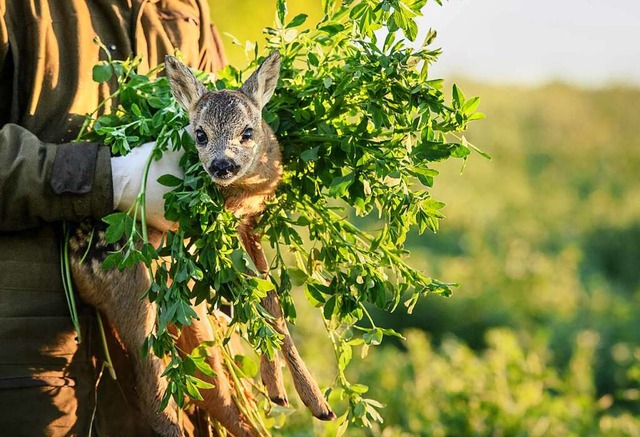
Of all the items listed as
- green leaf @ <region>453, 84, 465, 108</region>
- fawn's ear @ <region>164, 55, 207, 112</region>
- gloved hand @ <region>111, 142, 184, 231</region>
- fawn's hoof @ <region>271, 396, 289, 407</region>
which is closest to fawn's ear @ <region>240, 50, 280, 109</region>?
fawn's ear @ <region>164, 55, 207, 112</region>

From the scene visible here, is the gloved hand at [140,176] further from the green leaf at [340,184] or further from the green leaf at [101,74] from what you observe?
the green leaf at [340,184]

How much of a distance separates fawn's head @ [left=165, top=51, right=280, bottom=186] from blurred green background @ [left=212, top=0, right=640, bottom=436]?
112 cm

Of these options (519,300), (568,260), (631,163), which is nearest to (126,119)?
(519,300)

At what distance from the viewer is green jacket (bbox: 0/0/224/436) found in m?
2.69

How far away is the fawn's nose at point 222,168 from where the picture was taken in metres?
2.57

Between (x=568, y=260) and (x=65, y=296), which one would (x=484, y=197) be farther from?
(x=65, y=296)

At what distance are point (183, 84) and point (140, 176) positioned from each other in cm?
25

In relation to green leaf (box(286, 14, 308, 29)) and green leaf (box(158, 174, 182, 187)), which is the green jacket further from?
green leaf (box(286, 14, 308, 29))

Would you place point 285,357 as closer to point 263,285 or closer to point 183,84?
point 263,285

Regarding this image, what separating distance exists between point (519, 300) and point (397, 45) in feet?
22.0

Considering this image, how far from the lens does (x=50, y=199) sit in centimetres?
270

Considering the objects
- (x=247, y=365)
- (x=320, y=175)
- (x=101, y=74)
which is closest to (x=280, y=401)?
(x=247, y=365)

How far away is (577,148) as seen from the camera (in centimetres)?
1614

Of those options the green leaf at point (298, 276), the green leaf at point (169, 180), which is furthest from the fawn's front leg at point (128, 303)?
the green leaf at point (298, 276)
